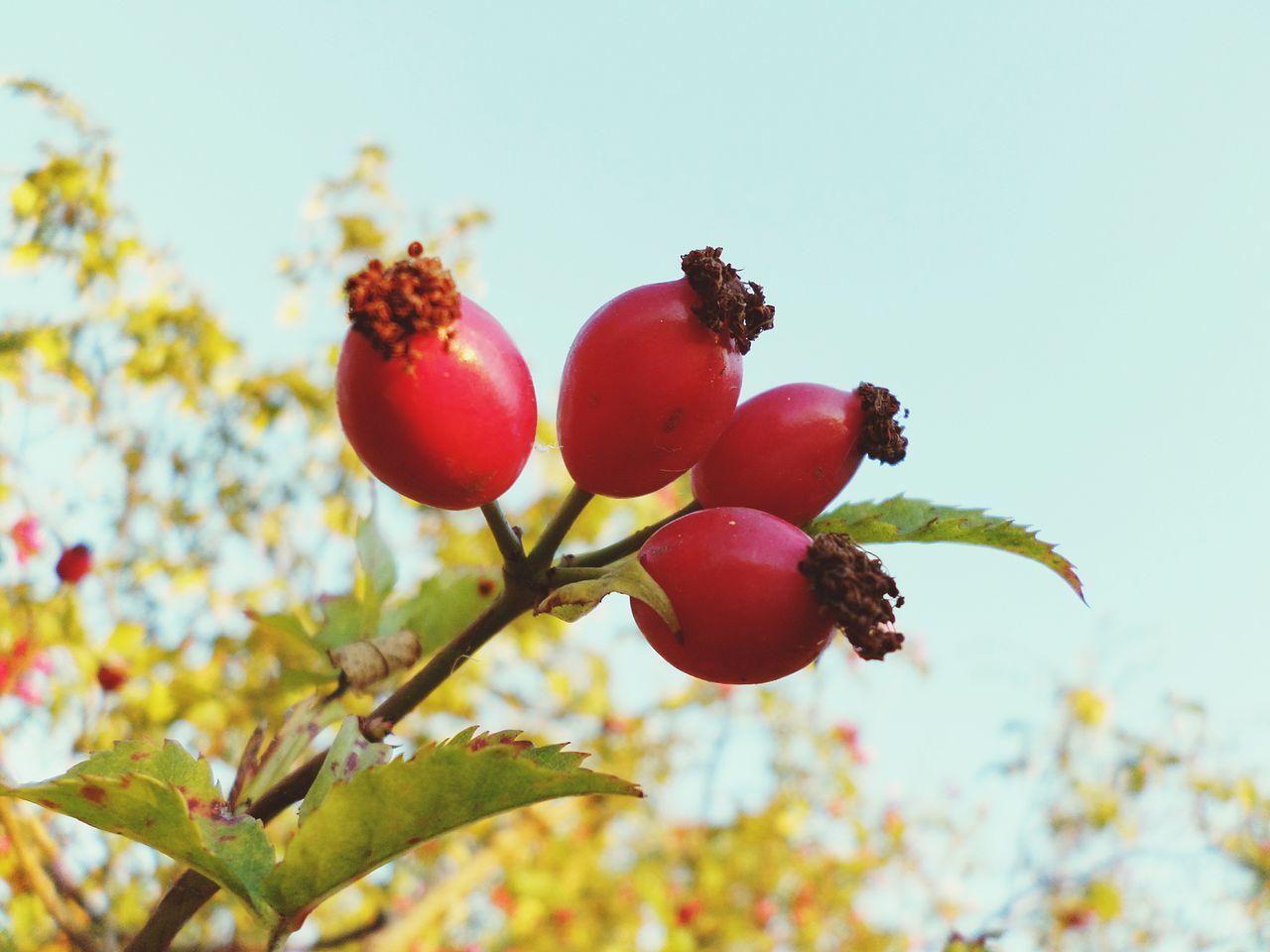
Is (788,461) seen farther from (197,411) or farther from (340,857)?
(197,411)

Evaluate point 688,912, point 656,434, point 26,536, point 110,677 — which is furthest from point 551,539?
point 688,912

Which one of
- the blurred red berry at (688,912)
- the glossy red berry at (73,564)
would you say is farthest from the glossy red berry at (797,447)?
the blurred red berry at (688,912)

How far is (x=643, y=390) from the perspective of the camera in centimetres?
112

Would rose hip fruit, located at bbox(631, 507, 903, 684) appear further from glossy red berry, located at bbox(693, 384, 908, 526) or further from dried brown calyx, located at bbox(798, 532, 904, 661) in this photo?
glossy red berry, located at bbox(693, 384, 908, 526)

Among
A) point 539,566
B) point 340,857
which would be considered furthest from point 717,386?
point 340,857

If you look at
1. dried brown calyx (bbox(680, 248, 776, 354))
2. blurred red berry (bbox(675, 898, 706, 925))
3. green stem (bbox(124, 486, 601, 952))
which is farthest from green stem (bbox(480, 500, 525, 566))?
blurred red berry (bbox(675, 898, 706, 925))

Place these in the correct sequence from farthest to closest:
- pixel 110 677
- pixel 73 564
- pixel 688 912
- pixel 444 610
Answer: pixel 688 912 < pixel 73 564 < pixel 110 677 < pixel 444 610

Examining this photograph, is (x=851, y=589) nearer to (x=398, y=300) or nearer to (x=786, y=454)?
(x=786, y=454)

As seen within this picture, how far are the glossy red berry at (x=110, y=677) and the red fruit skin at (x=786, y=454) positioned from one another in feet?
6.62

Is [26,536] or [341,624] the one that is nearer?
[341,624]

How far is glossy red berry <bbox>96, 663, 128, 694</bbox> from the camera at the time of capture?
8.57 feet

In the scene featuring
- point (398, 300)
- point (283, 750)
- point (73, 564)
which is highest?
point (73, 564)

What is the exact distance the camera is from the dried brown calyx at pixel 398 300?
99cm

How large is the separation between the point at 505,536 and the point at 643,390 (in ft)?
0.79
